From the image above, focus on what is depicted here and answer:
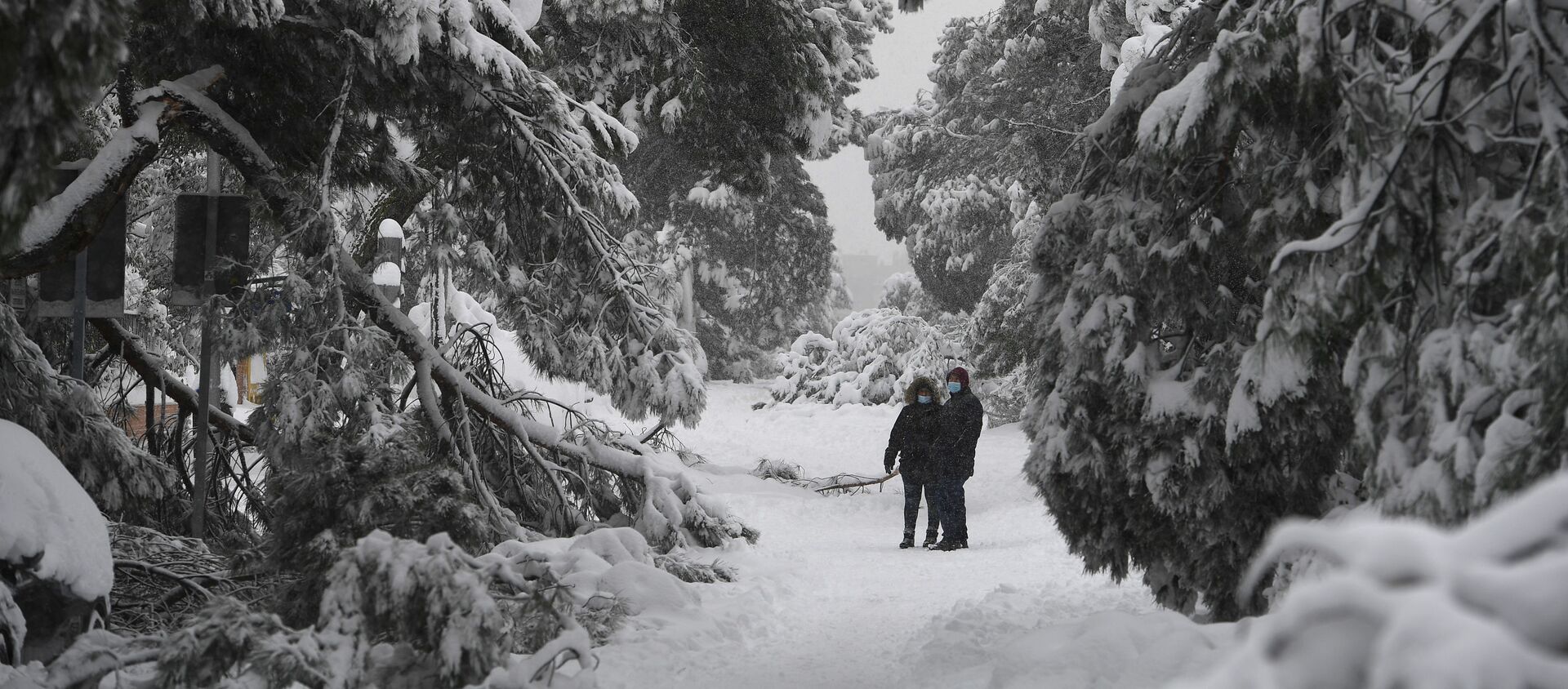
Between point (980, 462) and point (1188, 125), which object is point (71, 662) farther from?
point (980, 462)

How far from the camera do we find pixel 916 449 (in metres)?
9.93

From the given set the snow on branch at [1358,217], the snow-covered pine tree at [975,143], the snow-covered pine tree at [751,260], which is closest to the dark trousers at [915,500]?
the snow on branch at [1358,217]

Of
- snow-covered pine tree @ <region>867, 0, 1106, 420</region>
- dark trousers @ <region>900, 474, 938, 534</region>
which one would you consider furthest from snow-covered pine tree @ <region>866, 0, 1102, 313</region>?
dark trousers @ <region>900, 474, 938, 534</region>

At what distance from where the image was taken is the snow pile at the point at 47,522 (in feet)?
12.6

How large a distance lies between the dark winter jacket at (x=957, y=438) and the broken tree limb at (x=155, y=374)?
5.44 m

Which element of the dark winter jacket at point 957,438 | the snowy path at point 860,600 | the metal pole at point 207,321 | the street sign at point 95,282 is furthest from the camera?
the dark winter jacket at point 957,438

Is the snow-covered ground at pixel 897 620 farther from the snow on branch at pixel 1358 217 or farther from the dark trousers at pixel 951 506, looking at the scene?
the snow on branch at pixel 1358 217

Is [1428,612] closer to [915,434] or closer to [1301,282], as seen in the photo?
[1301,282]

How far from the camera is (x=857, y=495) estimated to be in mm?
13602

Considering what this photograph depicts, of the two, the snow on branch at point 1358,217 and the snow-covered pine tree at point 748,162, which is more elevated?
the snow-covered pine tree at point 748,162

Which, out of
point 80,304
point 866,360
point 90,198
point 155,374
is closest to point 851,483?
point 155,374

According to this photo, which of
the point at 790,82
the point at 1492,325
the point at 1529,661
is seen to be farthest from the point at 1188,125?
the point at 790,82

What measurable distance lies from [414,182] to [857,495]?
7135 mm

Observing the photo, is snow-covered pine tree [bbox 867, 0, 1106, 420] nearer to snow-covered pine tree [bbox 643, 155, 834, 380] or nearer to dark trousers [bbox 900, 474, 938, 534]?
dark trousers [bbox 900, 474, 938, 534]
